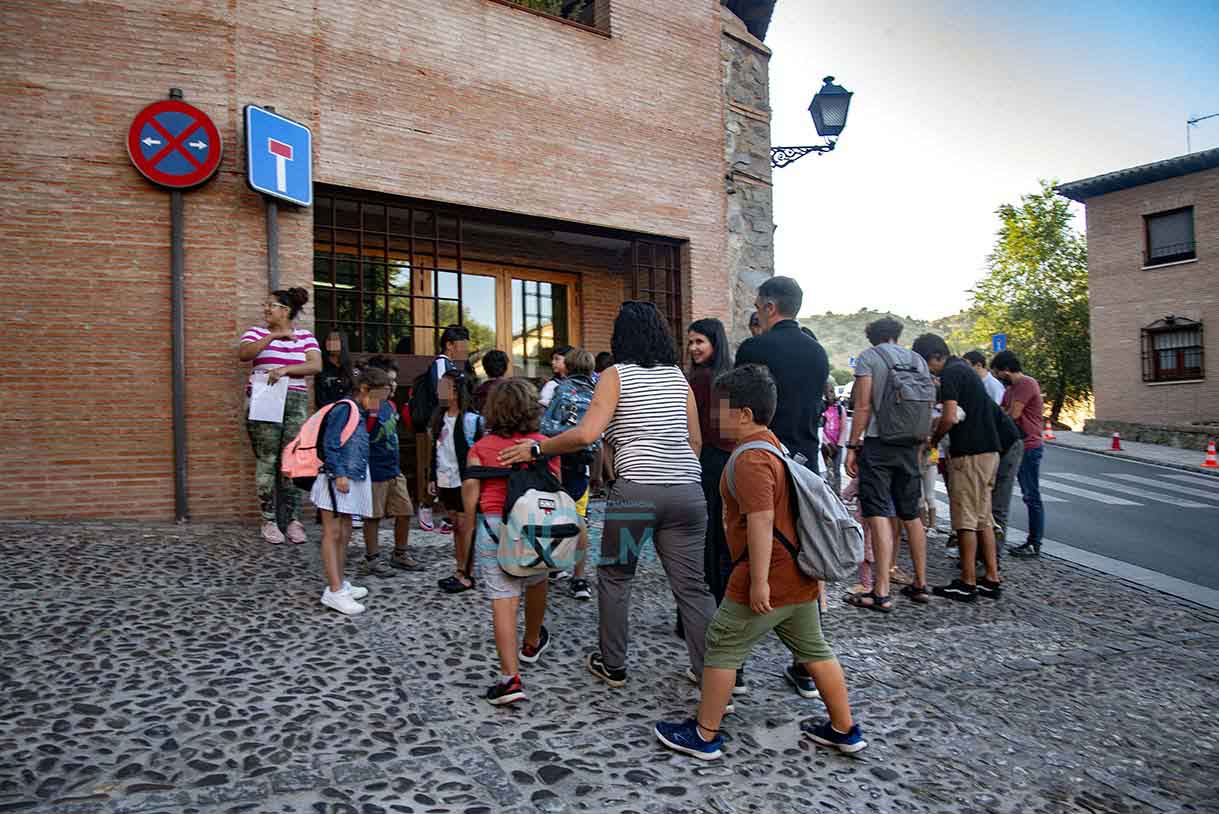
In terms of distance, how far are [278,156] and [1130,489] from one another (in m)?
13.5

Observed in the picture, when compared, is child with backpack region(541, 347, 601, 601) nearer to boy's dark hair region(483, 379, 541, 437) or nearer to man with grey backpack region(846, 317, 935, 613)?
boy's dark hair region(483, 379, 541, 437)

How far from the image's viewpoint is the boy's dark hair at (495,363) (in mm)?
5156

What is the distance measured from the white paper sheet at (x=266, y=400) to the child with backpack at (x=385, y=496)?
4.26 ft

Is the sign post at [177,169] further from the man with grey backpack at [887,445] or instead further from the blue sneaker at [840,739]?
the blue sneaker at [840,739]

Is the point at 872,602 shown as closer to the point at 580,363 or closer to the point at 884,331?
the point at 884,331

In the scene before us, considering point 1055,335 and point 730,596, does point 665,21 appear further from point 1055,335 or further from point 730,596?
point 1055,335

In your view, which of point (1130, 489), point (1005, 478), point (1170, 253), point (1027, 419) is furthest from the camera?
point (1170, 253)

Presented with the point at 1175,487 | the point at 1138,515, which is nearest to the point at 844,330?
the point at 1175,487

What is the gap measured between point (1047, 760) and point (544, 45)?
8.62 m

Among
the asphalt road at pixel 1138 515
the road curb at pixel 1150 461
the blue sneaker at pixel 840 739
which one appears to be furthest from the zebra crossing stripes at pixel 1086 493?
the blue sneaker at pixel 840 739

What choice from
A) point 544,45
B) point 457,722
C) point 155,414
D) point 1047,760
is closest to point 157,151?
point 155,414

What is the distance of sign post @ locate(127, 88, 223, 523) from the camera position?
6.59m

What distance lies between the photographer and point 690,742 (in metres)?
2.98

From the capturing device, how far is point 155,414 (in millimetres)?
6660
